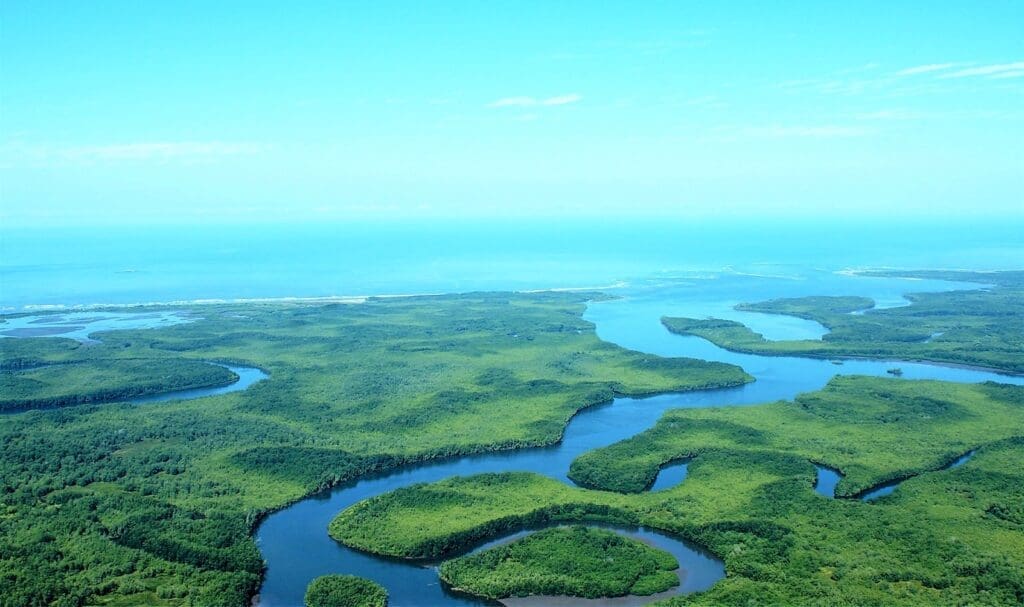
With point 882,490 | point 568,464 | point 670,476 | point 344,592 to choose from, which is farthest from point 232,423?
point 882,490

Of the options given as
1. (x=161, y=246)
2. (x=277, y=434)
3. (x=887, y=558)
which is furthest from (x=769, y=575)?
(x=161, y=246)

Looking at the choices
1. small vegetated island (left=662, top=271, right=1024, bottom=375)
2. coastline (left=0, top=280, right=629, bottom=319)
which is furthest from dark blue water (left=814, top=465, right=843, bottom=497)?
coastline (left=0, top=280, right=629, bottom=319)

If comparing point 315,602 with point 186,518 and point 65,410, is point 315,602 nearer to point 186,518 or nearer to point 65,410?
point 186,518

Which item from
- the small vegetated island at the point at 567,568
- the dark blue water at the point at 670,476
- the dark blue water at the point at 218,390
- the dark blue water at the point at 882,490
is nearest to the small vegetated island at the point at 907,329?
the dark blue water at the point at 882,490

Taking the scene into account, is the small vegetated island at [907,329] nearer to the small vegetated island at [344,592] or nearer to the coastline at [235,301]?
the coastline at [235,301]

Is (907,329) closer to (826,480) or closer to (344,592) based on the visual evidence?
(826,480)

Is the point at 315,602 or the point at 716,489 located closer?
the point at 315,602
